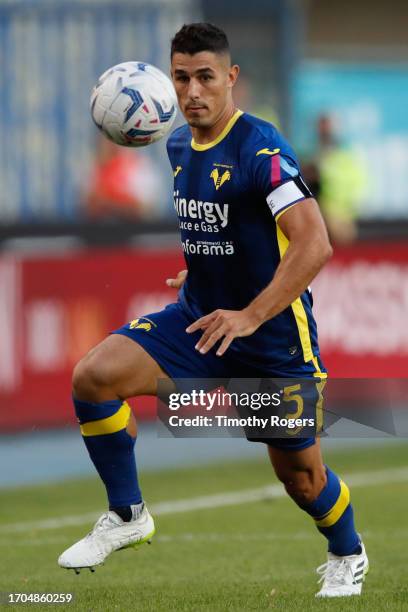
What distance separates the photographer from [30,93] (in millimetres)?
20891

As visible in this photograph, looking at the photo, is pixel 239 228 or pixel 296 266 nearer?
pixel 296 266

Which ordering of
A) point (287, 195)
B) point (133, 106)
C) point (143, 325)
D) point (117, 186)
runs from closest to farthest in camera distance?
point (287, 195)
point (143, 325)
point (133, 106)
point (117, 186)

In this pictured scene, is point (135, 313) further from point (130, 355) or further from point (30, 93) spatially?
point (30, 93)

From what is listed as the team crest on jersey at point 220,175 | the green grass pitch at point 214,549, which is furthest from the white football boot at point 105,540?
the team crest on jersey at point 220,175

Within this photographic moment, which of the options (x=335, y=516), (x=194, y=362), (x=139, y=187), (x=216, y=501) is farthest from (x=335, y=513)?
(x=139, y=187)

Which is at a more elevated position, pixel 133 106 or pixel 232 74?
pixel 232 74

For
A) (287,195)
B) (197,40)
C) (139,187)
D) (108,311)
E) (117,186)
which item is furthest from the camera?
(139,187)

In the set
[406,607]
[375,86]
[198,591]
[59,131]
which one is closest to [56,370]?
[198,591]

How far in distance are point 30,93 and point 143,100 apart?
45.6ft

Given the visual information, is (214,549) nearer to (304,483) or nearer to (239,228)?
(304,483)

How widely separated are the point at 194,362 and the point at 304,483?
30.2 inches

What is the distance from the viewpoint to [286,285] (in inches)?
253

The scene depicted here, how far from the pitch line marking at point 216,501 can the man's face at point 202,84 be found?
13.8 feet

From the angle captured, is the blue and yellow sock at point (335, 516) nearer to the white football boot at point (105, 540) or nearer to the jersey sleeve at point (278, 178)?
the white football boot at point (105, 540)
